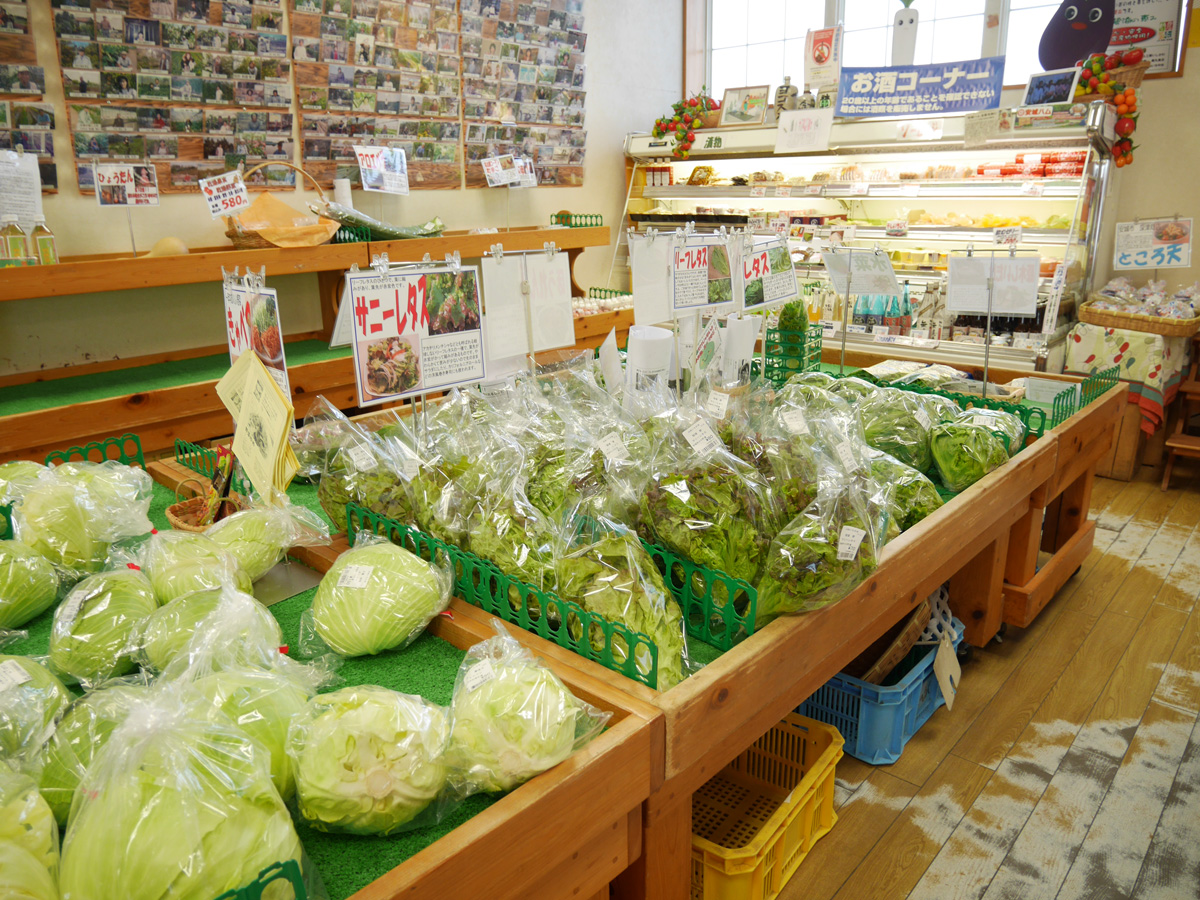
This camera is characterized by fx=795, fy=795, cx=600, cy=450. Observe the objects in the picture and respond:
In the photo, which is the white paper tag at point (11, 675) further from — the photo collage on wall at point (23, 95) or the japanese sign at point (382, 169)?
the japanese sign at point (382, 169)

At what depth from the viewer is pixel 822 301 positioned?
16.4 feet

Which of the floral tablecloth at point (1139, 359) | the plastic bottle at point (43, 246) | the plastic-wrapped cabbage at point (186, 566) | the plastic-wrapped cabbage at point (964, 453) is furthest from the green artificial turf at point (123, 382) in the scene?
the floral tablecloth at point (1139, 359)

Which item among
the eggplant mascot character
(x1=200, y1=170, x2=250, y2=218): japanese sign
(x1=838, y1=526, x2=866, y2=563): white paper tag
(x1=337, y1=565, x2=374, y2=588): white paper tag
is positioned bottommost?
(x1=337, y1=565, x2=374, y2=588): white paper tag

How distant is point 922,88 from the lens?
198 inches

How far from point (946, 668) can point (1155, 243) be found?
12.1ft

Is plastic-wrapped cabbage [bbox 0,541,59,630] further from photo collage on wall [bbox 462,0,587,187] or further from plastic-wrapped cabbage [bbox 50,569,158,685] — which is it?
photo collage on wall [bbox 462,0,587,187]

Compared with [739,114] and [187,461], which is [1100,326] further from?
[187,461]

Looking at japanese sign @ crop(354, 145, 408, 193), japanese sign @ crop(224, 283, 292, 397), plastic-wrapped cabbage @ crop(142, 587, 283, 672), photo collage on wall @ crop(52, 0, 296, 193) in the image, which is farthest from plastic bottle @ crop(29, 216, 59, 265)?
plastic-wrapped cabbage @ crop(142, 587, 283, 672)

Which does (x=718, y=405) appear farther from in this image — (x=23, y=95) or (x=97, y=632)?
(x=23, y=95)

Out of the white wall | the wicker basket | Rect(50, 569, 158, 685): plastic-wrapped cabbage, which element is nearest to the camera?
Rect(50, 569, 158, 685): plastic-wrapped cabbage

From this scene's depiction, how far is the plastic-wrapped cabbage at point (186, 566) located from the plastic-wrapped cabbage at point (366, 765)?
419mm

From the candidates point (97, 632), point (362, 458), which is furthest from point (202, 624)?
point (362, 458)

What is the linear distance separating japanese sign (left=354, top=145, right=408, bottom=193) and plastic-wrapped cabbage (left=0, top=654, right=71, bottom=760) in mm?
4356

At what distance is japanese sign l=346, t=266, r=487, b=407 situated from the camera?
1709mm
